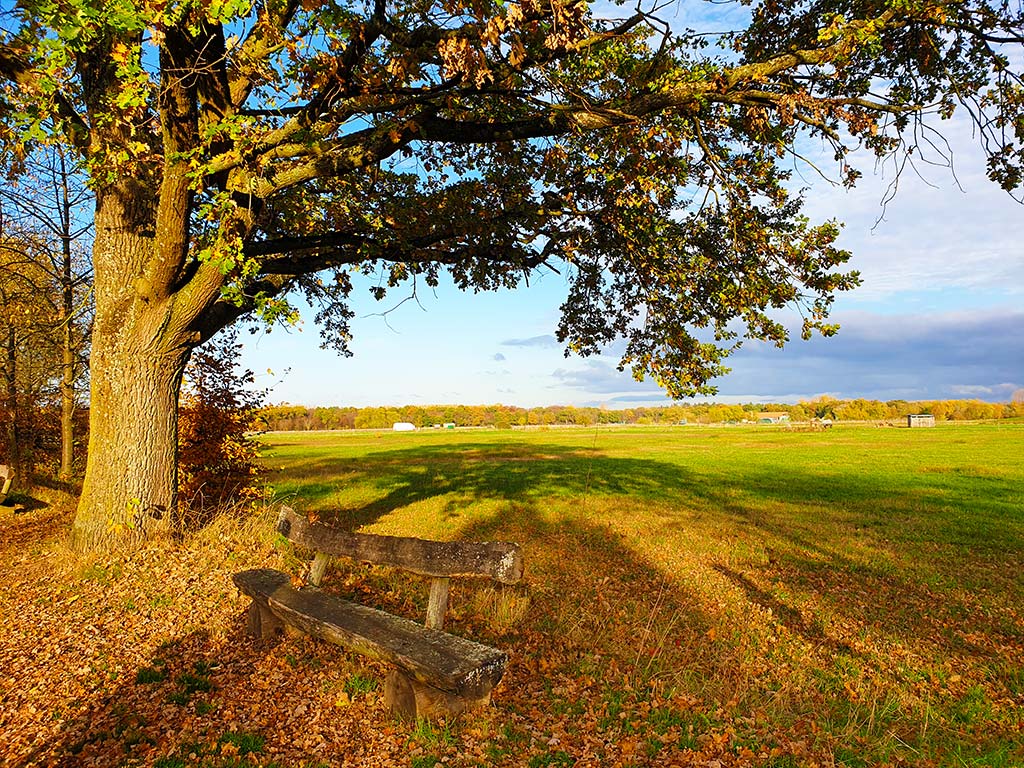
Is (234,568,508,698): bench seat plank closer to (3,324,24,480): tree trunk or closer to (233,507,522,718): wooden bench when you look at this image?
(233,507,522,718): wooden bench

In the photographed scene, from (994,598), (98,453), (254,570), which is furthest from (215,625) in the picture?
(994,598)

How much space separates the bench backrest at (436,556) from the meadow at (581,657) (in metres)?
0.93

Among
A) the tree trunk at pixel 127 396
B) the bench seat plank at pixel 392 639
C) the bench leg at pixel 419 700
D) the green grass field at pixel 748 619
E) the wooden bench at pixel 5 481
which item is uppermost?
the tree trunk at pixel 127 396

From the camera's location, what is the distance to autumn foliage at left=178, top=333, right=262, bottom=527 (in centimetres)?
1102

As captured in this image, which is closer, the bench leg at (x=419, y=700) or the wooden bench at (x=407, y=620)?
the wooden bench at (x=407, y=620)

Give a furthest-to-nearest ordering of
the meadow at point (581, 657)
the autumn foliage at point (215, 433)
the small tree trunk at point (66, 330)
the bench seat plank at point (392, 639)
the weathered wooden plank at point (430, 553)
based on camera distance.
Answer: the small tree trunk at point (66, 330) < the autumn foliage at point (215, 433) < the weathered wooden plank at point (430, 553) < the meadow at point (581, 657) < the bench seat plank at point (392, 639)

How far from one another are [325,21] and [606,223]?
5.89m

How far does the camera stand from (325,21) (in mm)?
5012

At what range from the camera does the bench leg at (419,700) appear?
13.5 feet

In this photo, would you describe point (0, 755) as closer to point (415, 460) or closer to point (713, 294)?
point (713, 294)

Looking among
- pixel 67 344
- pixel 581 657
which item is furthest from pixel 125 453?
pixel 67 344

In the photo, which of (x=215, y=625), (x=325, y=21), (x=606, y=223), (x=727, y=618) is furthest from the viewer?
(x=606, y=223)

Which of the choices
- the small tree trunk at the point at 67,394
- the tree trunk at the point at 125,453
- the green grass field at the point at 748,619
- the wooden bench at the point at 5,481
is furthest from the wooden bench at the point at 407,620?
the small tree trunk at the point at 67,394

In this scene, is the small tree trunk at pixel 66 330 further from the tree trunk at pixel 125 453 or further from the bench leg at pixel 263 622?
the bench leg at pixel 263 622
